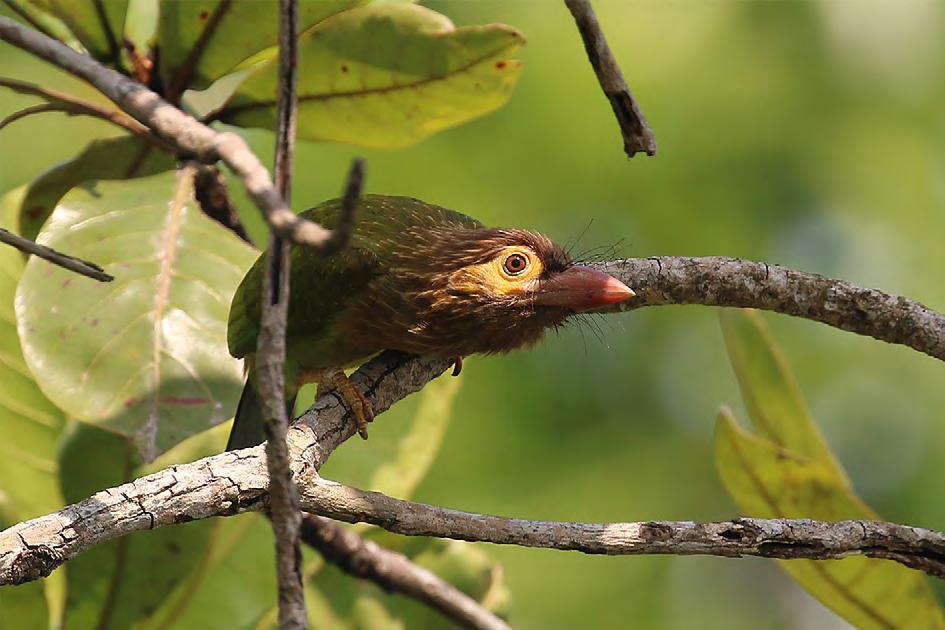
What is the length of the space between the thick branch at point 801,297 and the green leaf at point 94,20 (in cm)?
118

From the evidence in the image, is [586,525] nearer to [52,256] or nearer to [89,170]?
[52,256]

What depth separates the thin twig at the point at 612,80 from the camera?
1694 millimetres

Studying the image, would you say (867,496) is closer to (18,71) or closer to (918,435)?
(918,435)

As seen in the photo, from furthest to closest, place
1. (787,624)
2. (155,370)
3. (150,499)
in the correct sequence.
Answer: (787,624)
(155,370)
(150,499)

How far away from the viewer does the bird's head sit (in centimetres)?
245

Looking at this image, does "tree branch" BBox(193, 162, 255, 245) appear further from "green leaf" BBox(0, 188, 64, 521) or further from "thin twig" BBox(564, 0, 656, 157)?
"thin twig" BBox(564, 0, 656, 157)

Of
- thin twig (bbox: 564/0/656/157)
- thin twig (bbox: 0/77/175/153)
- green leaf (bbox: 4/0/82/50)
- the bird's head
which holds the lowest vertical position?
thin twig (bbox: 564/0/656/157)

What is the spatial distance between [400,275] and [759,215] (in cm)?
254

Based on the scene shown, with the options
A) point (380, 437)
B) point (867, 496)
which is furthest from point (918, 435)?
point (380, 437)

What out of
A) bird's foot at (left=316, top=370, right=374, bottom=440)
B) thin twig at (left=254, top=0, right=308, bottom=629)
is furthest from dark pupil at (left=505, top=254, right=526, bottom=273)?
thin twig at (left=254, top=0, right=308, bottom=629)

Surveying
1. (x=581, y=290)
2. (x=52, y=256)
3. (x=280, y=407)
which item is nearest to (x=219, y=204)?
(x=581, y=290)

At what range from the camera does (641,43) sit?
14.7 feet

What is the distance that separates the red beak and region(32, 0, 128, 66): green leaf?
3.31ft

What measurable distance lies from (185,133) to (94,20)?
1176mm
